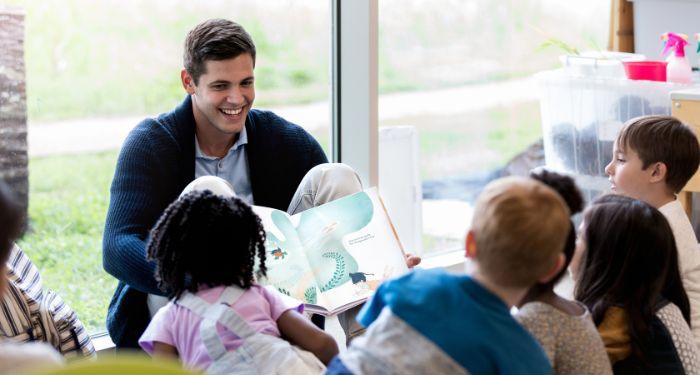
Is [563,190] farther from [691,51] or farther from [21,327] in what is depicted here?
[691,51]

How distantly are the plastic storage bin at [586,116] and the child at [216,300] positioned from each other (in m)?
1.82

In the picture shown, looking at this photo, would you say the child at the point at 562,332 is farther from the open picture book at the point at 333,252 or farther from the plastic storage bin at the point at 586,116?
the plastic storage bin at the point at 586,116

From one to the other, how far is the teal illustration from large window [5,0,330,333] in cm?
113

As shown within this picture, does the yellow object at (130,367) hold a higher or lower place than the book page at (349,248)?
higher

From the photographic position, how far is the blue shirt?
141 cm

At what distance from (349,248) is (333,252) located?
0.13ft

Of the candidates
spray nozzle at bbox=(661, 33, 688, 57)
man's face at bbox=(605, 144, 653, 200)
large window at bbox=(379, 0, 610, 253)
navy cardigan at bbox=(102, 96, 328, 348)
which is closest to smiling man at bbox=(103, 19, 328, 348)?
navy cardigan at bbox=(102, 96, 328, 348)

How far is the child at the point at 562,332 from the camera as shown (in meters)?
1.62

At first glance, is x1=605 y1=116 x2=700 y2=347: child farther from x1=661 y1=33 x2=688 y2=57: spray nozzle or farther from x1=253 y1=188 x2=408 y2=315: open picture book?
x1=661 y1=33 x2=688 y2=57: spray nozzle

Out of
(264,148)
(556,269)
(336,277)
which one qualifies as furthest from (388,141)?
(556,269)

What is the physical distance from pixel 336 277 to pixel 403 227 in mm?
1367

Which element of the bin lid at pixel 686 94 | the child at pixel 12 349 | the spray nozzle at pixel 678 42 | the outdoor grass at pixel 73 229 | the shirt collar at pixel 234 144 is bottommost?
the outdoor grass at pixel 73 229

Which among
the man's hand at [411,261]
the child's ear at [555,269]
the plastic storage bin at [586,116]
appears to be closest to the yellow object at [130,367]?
the child's ear at [555,269]

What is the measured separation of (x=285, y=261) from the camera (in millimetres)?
2104
